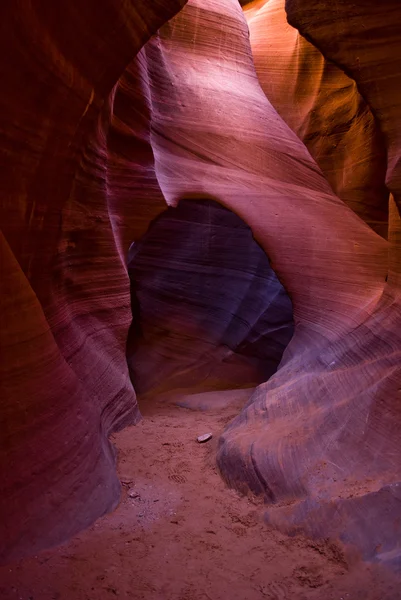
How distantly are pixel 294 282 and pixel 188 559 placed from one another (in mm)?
4594

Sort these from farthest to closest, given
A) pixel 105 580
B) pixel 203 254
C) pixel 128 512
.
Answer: pixel 203 254 < pixel 128 512 < pixel 105 580

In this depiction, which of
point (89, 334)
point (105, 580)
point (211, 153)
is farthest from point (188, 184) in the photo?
point (105, 580)

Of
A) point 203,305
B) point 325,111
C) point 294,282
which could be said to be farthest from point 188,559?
point 325,111

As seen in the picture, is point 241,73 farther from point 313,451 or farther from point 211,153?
point 313,451

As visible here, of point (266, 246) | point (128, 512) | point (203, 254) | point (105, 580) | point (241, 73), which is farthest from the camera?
point (203, 254)

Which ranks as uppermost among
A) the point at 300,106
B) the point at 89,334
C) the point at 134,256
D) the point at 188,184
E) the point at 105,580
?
the point at 300,106

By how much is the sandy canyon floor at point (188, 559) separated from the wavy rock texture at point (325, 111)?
697cm

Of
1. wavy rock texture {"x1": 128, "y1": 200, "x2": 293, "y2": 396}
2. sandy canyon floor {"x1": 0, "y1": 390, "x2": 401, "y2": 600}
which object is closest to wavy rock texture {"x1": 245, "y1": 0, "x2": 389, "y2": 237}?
wavy rock texture {"x1": 128, "y1": 200, "x2": 293, "y2": 396}

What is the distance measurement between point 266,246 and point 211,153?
182 centimetres

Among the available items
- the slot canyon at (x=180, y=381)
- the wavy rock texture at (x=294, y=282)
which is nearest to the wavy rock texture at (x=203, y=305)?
the slot canyon at (x=180, y=381)

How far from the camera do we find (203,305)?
9.97 m

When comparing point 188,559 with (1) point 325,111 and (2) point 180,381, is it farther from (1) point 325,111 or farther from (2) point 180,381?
(1) point 325,111

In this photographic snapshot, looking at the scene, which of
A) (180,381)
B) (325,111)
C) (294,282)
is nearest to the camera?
(294,282)

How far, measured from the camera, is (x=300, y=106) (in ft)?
34.6
